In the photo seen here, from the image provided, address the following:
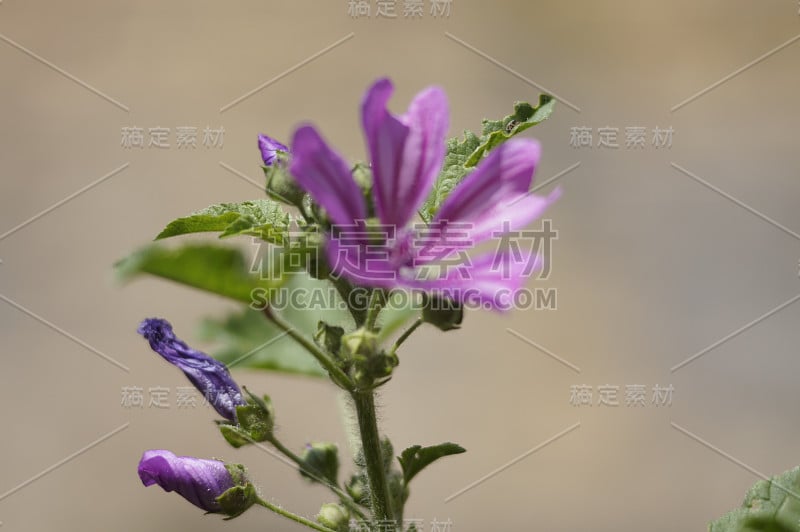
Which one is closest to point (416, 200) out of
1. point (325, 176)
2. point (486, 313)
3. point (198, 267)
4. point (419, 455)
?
point (325, 176)

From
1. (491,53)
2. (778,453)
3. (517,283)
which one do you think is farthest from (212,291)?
(491,53)

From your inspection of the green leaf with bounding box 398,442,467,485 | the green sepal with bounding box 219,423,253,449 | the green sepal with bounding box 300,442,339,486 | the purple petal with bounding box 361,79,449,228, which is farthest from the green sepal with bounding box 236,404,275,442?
the purple petal with bounding box 361,79,449,228

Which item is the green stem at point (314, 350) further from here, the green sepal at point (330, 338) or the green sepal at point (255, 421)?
the green sepal at point (255, 421)

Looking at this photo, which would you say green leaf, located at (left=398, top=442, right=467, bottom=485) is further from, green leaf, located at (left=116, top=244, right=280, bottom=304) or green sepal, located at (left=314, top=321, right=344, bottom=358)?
green leaf, located at (left=116, top=244, right=280, bottom=304)

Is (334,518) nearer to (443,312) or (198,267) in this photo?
(443,312)

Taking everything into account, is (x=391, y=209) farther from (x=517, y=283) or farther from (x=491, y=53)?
(x=491, y=53)

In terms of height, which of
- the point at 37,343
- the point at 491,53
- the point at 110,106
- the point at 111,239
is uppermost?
the point at 491,53

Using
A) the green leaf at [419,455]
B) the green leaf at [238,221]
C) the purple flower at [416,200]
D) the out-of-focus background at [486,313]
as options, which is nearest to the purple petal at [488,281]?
the purple flower at [416,200]
